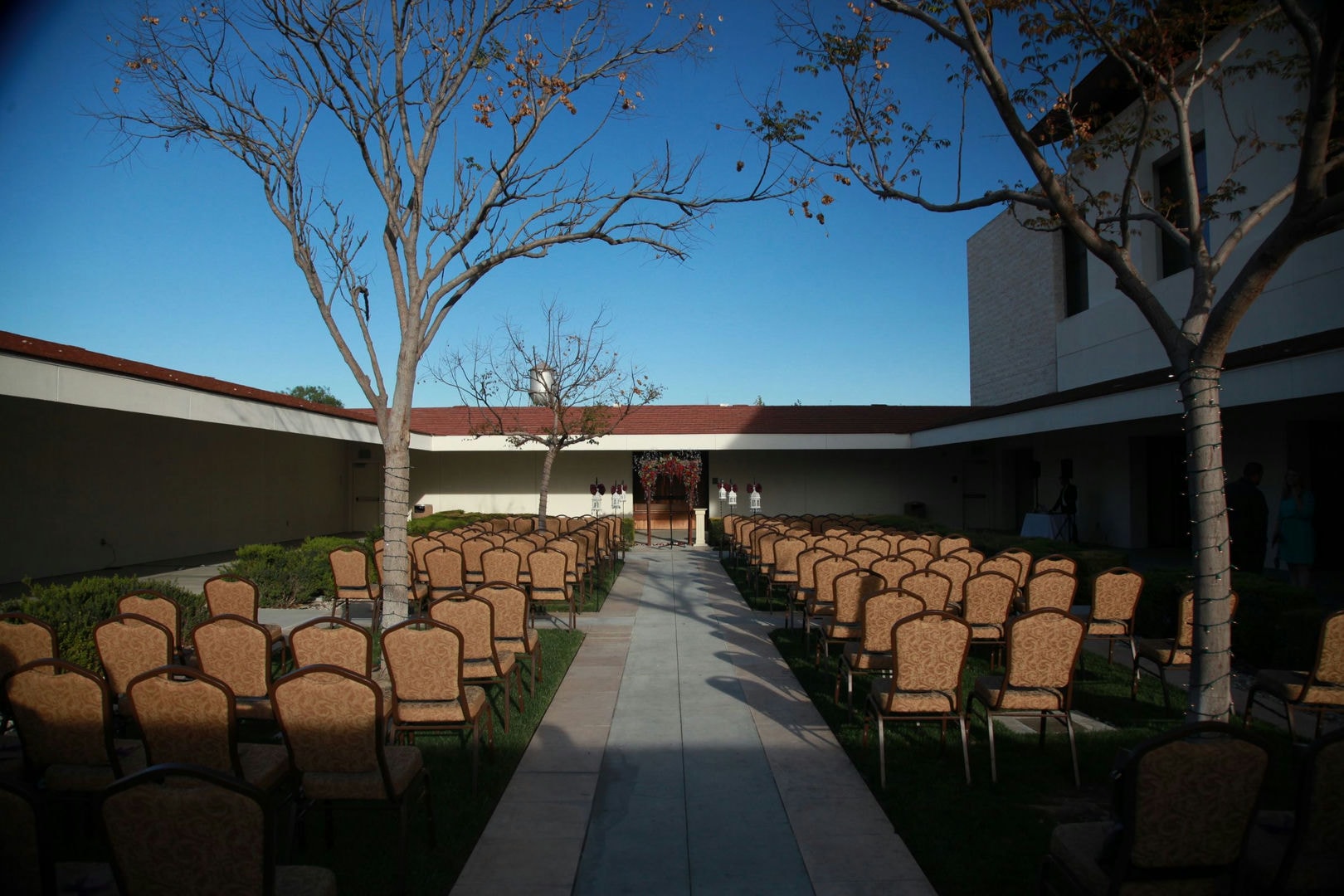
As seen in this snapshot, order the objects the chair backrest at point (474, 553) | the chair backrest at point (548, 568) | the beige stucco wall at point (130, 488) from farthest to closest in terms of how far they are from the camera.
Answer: the beige stucco wall at point (130, 488), the chair backrest at point (474, 553), the chair backrest at point (548, 568)

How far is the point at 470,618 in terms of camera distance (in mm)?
5531

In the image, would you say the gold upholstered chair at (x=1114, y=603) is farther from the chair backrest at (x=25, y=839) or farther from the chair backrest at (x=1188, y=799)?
the chair backrest at (x=25, y=839)

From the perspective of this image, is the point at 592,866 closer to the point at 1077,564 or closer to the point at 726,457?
the point at 1077,564

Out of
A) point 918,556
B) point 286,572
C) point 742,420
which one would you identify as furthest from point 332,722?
point 742,420

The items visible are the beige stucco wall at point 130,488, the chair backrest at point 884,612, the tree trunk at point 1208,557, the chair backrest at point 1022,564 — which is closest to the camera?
the tree trunk at point 1208,557

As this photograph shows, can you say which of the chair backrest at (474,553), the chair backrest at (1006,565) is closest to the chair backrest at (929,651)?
the chair backrest at (1006,565)

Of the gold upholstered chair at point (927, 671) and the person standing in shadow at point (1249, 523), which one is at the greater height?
the person standing in shadow at point (1249, 523)

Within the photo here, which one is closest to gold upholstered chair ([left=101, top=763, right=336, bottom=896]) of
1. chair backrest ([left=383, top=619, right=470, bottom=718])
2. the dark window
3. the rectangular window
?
chair backrest ([left=383, top=619, right=470, bottom=718])

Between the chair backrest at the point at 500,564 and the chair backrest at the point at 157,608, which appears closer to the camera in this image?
the chair backrest at the point at 157,608

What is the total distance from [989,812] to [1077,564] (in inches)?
286

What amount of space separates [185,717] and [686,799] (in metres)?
2.53

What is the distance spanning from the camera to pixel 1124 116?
15.6 m

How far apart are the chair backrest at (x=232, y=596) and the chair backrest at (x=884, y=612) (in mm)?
4940

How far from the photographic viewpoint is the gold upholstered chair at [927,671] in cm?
478
